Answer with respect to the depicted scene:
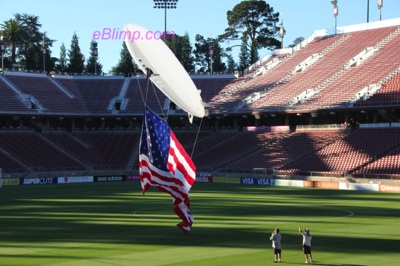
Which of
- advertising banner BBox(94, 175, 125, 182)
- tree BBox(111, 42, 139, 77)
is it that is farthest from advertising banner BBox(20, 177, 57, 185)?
tree BBox(111, 42, 139, 77)

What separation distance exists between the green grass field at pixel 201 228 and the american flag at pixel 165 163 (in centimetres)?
280

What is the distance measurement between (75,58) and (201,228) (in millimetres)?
108427

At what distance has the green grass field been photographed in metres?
27.8

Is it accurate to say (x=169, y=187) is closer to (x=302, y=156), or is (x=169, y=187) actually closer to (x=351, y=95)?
(x=302, y=156)

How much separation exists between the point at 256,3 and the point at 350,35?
1630 inches

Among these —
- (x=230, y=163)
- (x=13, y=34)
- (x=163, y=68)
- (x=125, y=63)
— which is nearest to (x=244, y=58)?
(x=125, y=63)

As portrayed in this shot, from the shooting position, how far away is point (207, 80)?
111 m

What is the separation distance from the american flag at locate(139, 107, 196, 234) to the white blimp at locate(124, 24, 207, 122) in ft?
5.24

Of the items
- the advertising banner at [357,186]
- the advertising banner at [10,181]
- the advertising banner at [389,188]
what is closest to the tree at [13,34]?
the advertising banner at [10,181]

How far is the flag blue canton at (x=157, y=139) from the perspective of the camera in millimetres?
26922

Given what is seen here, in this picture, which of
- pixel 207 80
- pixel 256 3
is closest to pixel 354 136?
pixel 207 80

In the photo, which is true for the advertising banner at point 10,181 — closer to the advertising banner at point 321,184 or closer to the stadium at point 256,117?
the stadium at point 256,117

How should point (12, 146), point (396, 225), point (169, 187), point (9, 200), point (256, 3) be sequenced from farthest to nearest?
point (256, 3)
point (12, 146)
point (9, 200)
point (396, 225)
point (169, 187)

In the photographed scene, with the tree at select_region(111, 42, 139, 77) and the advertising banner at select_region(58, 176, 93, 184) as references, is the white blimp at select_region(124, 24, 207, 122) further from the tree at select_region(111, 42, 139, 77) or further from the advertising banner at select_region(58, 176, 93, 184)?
the tree at select_region(111, 42, 139, 77)
